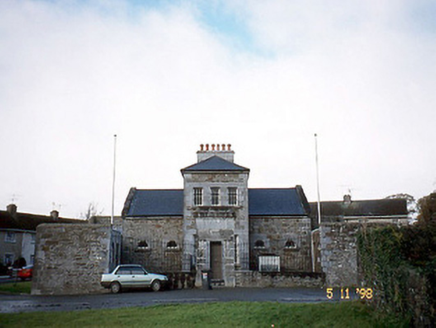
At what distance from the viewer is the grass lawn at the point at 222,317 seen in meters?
11.6

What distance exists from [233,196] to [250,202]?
4.17 meters

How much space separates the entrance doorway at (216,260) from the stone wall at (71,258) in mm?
7383

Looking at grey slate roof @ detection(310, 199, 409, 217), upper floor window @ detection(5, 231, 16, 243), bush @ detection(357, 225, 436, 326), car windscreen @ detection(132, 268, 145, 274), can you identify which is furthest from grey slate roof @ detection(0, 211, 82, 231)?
bush @ detection(357, 225, 436, 326)

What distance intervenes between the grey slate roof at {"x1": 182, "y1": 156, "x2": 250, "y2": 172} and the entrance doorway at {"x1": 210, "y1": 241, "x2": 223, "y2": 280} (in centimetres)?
523

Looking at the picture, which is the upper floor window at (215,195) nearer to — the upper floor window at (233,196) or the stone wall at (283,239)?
the upper floor window at (233,196)

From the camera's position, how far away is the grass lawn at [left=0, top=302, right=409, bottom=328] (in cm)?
1161

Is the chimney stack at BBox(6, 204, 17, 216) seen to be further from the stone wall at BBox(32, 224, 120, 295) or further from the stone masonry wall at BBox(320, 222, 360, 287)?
the stone masonry wall at BBox(320, 222, 360, 287)

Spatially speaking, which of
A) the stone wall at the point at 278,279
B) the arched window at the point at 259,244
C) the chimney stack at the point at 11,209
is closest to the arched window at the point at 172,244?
the arched window at the point at 259,244

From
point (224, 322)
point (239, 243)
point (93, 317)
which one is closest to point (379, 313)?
point (224, 322)

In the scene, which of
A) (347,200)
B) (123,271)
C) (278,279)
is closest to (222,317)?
(123,271)

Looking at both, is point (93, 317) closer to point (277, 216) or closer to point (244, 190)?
point (244, 190)

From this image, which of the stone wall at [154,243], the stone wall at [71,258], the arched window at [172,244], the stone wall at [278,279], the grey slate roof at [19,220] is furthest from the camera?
the grey slate roof at [19,220]

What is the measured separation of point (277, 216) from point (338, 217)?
53.4 feet

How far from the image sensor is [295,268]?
3111 cm
